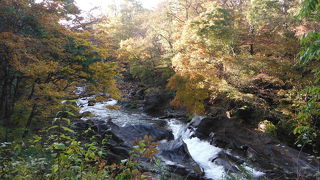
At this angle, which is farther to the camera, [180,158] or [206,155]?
[206,155]

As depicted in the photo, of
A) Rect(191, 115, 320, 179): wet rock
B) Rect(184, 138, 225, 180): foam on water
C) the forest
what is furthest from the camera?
Rect(184, 138, 225, 180): foam on water

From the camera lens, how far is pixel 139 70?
23.8m

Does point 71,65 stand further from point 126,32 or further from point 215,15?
point 126,32

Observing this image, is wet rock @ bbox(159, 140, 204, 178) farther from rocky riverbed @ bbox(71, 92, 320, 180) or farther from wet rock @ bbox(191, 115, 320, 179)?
wet rock @ bbox(191, 115, 320, 179)

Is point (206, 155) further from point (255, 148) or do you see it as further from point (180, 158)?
point (255, 148)

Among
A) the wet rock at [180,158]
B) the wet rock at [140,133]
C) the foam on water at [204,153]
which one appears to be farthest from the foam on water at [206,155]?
the wet rock at [140,133]

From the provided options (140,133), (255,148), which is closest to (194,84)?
(140,133)

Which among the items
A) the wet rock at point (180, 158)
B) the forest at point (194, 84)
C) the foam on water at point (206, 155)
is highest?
the forest at point (194, 84)

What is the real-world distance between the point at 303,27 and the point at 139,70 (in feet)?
51.7

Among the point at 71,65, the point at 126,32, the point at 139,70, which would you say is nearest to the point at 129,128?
the point at 71,65

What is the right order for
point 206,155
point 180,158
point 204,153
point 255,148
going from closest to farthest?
point 180,158 < point 255,148 < point 206,155 < point 204,153

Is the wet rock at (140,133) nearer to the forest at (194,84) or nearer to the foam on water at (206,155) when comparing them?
the forest at (194,84)

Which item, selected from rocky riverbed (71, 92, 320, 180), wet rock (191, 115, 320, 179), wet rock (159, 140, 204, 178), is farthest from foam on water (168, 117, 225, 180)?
wet rock (159, 140, 204, 178)

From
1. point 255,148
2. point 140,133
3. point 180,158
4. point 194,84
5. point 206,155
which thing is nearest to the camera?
point 180,158
